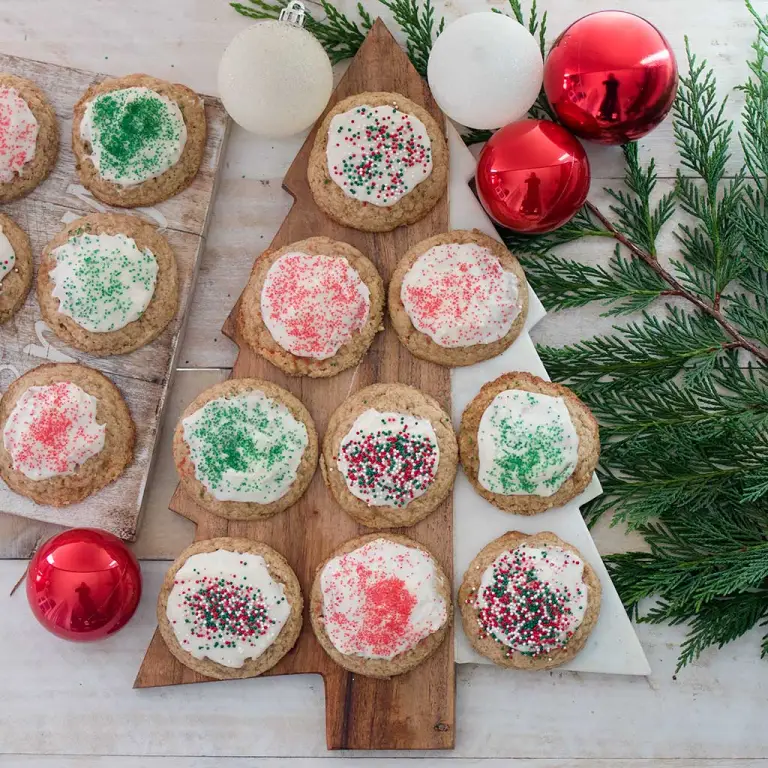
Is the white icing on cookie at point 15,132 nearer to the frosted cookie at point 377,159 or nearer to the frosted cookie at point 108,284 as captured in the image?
the frosted cookie at point 108,284

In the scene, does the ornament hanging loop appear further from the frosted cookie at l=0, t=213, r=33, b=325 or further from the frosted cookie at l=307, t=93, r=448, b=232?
the frosted cookie at l=0, t=213, r=33, b=325

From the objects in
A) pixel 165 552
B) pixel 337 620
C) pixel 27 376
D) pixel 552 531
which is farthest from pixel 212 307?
pixel 552 531

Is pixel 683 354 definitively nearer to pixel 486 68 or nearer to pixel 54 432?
pixel 486 68

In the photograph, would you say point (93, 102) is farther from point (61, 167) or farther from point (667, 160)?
point (667, 160)

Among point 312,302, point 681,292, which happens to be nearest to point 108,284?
point 312,302

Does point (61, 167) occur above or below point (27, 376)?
above

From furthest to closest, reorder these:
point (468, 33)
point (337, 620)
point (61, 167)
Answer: point (61, 167)
point (337, 620)
point (468, 33)
